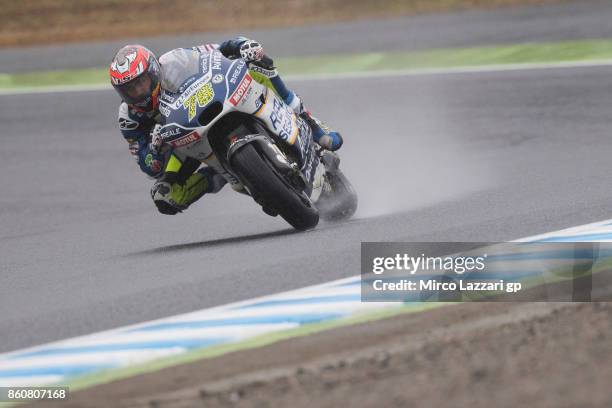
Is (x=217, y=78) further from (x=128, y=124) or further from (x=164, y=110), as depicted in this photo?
(x=128, y=124)

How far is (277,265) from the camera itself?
23.4 ft

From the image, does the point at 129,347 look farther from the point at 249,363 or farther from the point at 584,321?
the point at 584,321

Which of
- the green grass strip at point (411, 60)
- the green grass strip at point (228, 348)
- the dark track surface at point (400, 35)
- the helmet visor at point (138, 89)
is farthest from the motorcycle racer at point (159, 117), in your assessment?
the dark track surface at point (400, 35)

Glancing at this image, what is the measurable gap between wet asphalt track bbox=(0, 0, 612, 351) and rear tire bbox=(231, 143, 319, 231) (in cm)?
29

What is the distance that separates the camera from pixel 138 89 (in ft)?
26.2

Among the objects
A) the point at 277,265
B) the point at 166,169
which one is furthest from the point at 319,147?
the point at 277,265

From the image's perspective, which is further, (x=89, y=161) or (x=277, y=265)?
(x=89, y=161)

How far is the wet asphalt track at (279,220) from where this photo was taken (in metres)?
6.96

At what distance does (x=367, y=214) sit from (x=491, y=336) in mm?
4327

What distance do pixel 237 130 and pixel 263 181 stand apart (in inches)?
20.5

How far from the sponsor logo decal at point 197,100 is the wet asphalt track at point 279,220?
3.17ft

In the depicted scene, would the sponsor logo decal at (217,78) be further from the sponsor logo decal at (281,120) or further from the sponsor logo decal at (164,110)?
the sponsor logo decal at (281,120)

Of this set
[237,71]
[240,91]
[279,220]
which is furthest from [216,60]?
[279,220]

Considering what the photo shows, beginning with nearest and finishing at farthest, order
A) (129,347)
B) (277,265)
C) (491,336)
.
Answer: (491,336) < (129,347) < (277,265)
